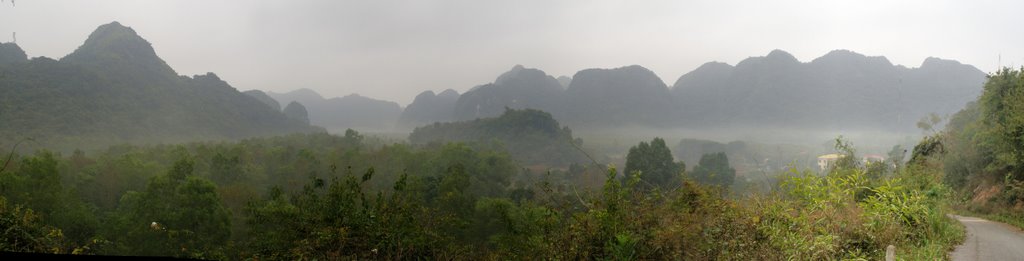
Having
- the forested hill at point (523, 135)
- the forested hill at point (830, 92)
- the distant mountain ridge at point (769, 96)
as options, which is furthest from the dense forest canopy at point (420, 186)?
the forested hill at point (830, 92)

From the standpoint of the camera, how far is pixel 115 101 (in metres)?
81.3

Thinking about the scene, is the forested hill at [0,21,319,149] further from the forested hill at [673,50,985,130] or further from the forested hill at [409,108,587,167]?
the forested hill at [673,50,985,130]

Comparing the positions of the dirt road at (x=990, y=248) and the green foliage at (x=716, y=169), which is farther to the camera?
the green foliage at (x=716, y=169)

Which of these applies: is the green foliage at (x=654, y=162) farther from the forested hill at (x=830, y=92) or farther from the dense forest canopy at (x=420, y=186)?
the forested hill at (x=830, y=92)

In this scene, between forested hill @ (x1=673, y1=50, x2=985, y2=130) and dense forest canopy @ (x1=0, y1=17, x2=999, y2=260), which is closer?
dense forest canopy @ (x1=0, y1=17, x2=999, y2=260)

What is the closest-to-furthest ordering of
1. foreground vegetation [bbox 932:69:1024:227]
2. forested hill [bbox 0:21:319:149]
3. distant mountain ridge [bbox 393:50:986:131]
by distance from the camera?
foreground vegetation [bbox 932:69:1024:227]
forested hill [bbox 0:21:319:149]
distant mountain ridge [bbox 393:50:986:131]

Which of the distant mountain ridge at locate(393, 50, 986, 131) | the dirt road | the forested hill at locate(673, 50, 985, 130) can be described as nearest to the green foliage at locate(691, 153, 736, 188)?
the dirt road

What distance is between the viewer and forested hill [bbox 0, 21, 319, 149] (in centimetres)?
6062

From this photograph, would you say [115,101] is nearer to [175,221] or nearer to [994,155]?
[175,221]

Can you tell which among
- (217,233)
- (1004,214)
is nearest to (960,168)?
(1004,214)

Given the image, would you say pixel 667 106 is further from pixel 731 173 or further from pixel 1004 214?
pixel 1004 214

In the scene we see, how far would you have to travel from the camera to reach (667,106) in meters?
192

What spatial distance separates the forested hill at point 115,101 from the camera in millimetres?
60625

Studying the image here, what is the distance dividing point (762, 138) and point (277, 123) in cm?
14126
